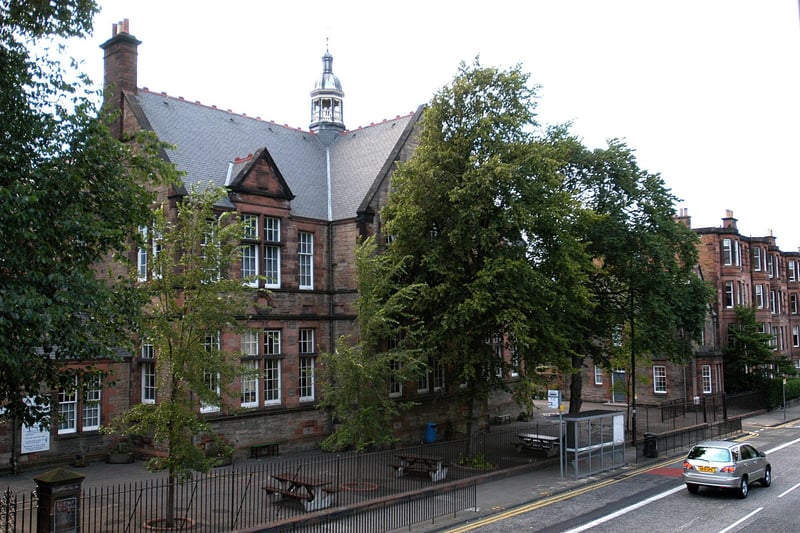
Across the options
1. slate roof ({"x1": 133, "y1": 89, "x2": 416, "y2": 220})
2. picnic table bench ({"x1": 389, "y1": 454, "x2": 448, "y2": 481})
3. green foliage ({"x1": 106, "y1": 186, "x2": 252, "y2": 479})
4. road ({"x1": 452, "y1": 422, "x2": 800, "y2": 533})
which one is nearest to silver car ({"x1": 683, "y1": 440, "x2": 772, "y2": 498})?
road ({"x1": 452, "y1": 422, "x2": 800, "y2": 533})

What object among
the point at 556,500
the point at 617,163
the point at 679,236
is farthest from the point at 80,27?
the point at 679,236

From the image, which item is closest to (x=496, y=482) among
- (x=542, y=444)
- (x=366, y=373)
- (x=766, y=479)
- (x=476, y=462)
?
(x=476, y=462)

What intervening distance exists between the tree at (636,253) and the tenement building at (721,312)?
8.96 meters

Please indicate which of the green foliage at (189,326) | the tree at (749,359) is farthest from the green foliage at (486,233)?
the tree at (749,359)

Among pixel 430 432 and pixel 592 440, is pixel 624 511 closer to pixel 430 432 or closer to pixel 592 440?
pixel 592 440

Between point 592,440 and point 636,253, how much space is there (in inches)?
419

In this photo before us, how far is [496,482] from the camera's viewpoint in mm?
23578

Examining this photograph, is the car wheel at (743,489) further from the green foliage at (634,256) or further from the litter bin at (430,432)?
the litter bin at (430,432)

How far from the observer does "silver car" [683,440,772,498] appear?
2056 cm

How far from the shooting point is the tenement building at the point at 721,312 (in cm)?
4909

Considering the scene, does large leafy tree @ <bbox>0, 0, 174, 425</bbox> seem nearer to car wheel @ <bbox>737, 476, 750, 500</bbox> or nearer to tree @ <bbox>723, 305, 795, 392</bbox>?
car wheel @ <bbox>737, 476, 750, 500</bbox>

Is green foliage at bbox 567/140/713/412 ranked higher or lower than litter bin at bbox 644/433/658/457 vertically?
higher

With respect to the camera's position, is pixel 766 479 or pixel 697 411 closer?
pixel 766 479

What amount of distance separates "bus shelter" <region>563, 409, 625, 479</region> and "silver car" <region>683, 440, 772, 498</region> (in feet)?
12.6
